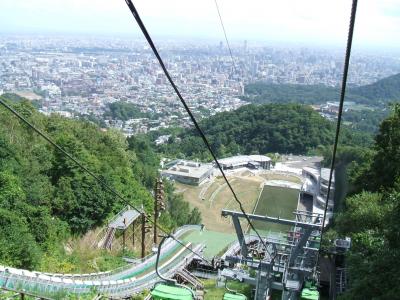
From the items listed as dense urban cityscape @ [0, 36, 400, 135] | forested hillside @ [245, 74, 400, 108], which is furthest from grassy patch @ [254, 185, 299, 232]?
forested hillside @ [245, 74, 400, 108]

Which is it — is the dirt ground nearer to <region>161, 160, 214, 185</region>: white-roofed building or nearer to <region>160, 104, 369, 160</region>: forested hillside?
<region>161, 160, 214, 185</region>: white-roofed building

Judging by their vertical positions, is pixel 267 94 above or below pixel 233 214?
below

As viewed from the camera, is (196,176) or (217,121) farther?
(217,121)

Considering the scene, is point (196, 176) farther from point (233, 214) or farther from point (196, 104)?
point (196, 104)

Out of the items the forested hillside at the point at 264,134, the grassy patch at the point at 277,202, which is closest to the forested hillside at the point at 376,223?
the grassy patch at the point at 277,202

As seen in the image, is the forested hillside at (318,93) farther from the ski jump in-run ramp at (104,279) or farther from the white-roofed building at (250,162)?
the ski jump in-run ramp at (104,279)

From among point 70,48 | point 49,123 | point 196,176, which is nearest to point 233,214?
point 49,123
